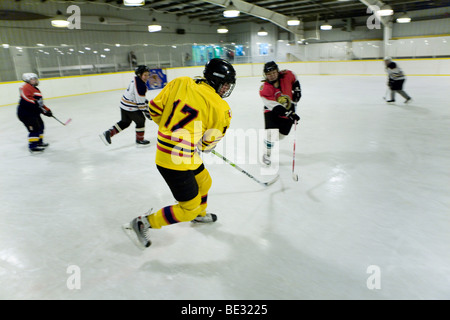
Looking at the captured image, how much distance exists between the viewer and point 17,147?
4.55 meters

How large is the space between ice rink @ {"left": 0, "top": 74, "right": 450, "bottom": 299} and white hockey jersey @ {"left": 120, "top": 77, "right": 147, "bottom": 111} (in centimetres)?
64

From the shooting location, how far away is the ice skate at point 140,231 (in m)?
1.90

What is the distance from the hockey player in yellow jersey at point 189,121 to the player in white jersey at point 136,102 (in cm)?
228

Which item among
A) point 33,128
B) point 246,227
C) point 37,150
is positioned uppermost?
point 33,128

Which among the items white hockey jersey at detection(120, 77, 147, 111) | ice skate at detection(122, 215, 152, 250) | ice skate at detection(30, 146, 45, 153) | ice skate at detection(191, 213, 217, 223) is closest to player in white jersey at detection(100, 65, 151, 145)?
white hockey jersey at detection(120, 77, 147, 111)

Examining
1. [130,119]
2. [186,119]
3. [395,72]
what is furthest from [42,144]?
[395,72]

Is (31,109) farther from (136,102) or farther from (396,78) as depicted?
(396,78)

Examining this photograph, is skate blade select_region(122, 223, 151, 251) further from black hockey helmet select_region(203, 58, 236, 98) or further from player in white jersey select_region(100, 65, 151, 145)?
player in white jersey select_region(100, 65, 151, 145)

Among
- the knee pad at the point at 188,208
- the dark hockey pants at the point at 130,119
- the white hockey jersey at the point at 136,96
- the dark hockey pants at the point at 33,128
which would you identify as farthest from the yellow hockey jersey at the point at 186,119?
the dark hockey pants at the point at 33,128

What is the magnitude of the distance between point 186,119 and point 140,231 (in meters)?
0.85

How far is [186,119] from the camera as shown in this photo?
1.53m

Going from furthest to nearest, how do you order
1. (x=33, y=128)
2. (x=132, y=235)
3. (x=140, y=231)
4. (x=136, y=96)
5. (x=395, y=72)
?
(x=395, y=72) < (x=33, y=128) < (x=136, y=96) < (x=132, y=235) < (x=140, y=231)

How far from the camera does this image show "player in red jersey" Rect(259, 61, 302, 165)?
10.4 feet

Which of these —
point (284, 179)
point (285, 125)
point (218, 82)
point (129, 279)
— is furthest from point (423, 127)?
point (129, 279)
